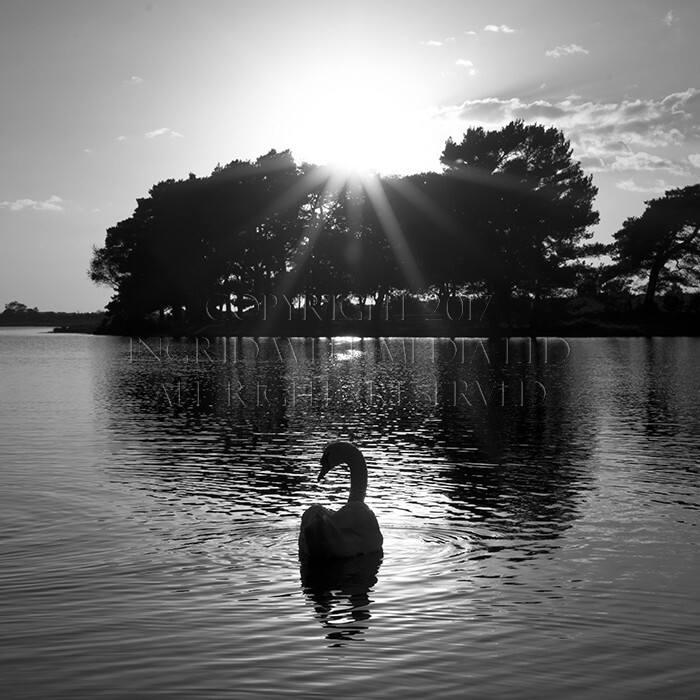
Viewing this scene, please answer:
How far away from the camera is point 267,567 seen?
44.7ft

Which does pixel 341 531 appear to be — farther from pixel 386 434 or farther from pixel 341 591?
pixel 386 434

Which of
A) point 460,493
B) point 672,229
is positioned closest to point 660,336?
point 672,229

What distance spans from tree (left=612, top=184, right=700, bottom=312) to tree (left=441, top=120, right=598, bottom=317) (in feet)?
39.2

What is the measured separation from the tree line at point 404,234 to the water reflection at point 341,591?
98.3 m

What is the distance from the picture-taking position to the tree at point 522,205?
4299 inches

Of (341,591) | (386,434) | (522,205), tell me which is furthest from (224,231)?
(341,591)

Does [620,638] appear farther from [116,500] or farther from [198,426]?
[198,426]

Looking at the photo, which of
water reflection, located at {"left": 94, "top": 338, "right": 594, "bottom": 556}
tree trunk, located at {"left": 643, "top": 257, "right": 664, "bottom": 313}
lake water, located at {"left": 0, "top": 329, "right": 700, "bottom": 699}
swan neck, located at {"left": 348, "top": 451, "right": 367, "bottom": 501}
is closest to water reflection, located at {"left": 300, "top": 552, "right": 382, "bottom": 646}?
lake water, located at {"left": 0, "top": 329, "right": 700, "bottom": 699}

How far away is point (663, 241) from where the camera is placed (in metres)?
122

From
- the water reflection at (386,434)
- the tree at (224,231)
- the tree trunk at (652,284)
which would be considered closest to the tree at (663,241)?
the tree trunk at (652,284)

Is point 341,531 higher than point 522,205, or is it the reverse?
point 522,205

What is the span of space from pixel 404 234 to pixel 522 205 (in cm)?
1714

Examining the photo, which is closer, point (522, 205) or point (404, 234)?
point (522, 205)

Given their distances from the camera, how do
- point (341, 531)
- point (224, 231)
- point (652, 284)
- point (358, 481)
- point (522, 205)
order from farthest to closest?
1. point (224, 231)
2. point (652, 284)
3. point (522, 205)
4. point (358, 481)
5. point (341, 531)
